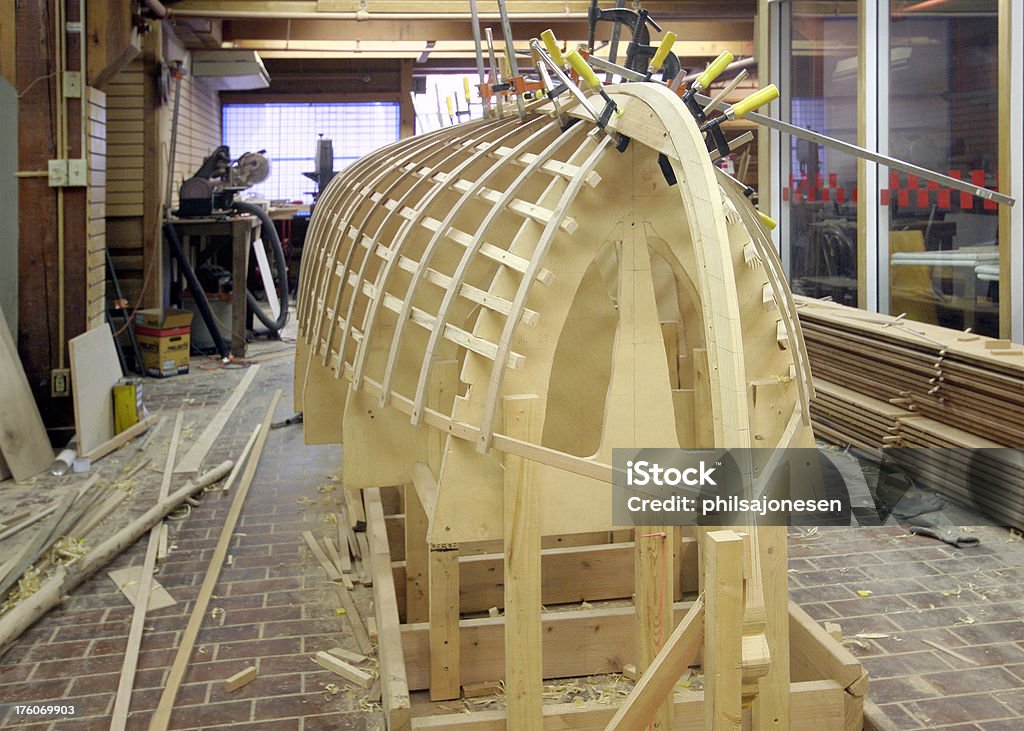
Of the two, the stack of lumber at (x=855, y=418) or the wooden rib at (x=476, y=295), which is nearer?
the wooden rib at (x=476, y=295)

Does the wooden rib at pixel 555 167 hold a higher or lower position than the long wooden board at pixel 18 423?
higher

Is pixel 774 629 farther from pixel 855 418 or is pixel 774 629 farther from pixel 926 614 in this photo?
pixel 855 418

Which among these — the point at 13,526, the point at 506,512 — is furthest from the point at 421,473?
the point at 13,526

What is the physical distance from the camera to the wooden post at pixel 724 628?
2.16 meters

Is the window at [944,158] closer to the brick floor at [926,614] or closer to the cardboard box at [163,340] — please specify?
the brick floor at [926,614]

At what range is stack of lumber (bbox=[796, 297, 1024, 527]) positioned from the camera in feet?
18.1

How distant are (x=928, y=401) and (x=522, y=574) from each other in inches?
165

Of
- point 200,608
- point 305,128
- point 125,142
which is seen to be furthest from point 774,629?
point 305,128

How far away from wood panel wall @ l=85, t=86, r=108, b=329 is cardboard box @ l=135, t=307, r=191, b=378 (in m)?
2.13

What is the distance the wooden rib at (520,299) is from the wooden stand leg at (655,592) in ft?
2.08

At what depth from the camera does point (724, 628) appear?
2.21 m

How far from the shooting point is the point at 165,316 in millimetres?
10133

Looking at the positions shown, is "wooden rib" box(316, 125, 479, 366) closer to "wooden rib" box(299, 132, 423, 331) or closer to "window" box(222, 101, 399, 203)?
"wooden rib" box(299, 132, 423, 331)

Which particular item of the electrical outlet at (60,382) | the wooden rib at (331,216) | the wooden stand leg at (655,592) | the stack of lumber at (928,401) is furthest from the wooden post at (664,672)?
the electrical outlet at (60,382)
